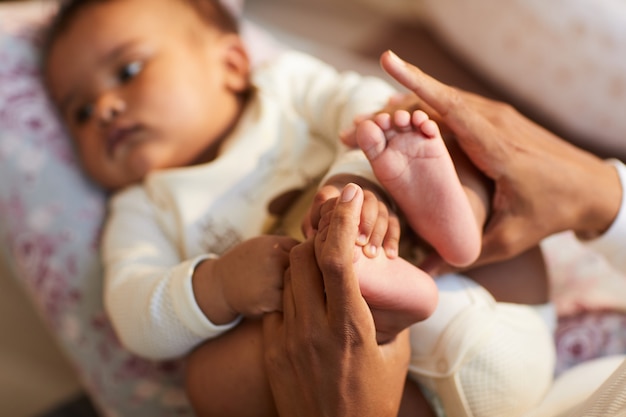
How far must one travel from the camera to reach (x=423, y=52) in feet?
4.58

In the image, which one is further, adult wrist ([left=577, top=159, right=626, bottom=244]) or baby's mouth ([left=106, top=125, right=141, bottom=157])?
baby's mouth ([left=106, top=125, right=141, bottom=157])

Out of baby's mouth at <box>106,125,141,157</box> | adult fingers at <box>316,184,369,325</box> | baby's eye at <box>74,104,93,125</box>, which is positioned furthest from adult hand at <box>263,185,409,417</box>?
baby's eye at <box>74,104,93,125</box>

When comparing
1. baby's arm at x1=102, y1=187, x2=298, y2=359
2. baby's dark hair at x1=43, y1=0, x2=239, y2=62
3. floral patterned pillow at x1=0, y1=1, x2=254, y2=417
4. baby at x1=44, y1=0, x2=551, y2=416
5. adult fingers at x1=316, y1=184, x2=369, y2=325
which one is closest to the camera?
adult fingers at x1=316, y1=184, x2=369, y2=325

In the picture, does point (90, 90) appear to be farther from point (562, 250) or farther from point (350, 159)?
point (562, 250)

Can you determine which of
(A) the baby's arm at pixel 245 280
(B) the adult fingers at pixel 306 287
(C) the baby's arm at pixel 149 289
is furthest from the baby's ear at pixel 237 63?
(B) the adult fingers at pixel 306 287

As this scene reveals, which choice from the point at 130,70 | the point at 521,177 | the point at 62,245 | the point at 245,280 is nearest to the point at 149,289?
the point at 245,280

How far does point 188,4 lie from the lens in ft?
3.57

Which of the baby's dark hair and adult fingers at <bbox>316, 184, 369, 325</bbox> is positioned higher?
adult fingers at <bbox>316, 184, 369, 325</bbox>

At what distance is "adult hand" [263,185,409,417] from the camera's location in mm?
547

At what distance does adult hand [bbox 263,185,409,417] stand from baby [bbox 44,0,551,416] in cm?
3

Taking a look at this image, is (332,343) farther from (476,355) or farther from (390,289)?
(476,355)

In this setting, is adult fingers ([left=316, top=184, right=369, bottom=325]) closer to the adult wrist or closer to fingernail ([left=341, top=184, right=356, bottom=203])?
fingernail ([left=341, top=184, right=356, bottom=203])

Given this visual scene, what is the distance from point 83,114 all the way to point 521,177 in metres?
0.72

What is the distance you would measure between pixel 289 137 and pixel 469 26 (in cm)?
54
